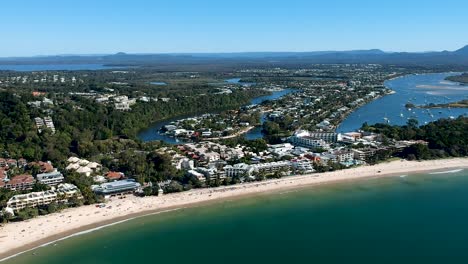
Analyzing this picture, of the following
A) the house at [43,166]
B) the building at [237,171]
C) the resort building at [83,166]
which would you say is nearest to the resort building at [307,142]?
the building at [237,171]

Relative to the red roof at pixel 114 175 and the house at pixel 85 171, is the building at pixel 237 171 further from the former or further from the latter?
the house at pixel 85 171

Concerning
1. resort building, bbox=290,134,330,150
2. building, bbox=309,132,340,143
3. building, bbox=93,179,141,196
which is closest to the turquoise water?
building, bbox=93,179,141,196

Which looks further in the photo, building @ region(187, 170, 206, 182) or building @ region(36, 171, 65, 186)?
building @ region(187, 170, 206, 182)

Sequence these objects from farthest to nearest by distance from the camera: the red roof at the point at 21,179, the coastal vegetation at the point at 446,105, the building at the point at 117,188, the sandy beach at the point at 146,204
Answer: the coastal vegetation at the point at 446,105
the red roof at the point at 21,179
the building at the point at 117,188
the sandy beach at the point at 146,204

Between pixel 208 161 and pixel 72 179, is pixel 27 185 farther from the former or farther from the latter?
pixel 208 161

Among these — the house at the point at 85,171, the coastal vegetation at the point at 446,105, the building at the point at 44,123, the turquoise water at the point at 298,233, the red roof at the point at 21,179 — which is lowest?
the turquoise water at the point at 298,233

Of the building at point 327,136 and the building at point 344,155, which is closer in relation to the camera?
the building at point 344,155

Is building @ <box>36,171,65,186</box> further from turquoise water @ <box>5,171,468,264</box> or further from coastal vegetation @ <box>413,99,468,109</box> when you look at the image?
coastal vegetation @ <box>413,99,468,109</box>

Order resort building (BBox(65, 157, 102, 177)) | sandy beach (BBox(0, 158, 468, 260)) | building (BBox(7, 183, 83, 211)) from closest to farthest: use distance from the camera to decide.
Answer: sandy beach (BBox(0, 158, 468, 260)) < building (BBox(7, 183, 83, 211)) < resort building (BBox(65, 157, 102, 177))
